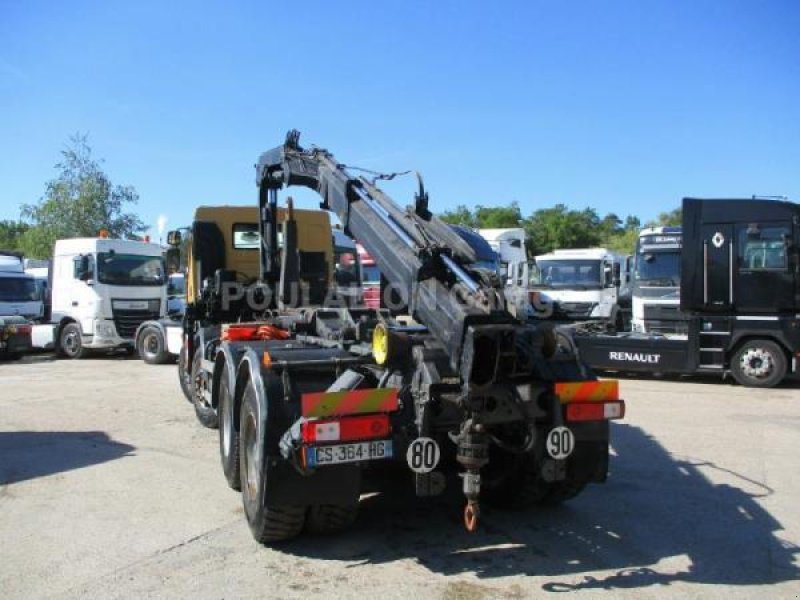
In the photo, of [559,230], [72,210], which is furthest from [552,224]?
[72,210]

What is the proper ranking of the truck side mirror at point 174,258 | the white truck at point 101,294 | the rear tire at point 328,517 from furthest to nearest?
the white truck at point 101,294 < the truck side mirror at point 174,258 < the rear tire at point 328,517

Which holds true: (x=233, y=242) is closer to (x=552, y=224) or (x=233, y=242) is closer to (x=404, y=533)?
(x=404, y=533)

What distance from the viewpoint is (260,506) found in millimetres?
4480

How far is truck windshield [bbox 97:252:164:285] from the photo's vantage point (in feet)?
56.6

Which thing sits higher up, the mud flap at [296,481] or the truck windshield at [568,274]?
the truck windshield at [568,274]

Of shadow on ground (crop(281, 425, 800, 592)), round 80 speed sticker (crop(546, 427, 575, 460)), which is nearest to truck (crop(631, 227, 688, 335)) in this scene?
shadow on ground (crop(281, 425, 800, 592))

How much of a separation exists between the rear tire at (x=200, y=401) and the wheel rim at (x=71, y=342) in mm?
10502

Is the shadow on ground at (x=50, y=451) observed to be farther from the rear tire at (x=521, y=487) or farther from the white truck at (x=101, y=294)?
the white truck at (x=101, y=294)

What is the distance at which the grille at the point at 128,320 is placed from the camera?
17438 millimetres

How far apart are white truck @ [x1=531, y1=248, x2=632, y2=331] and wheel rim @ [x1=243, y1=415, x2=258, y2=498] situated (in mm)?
14550

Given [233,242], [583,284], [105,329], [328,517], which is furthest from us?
[583,284]

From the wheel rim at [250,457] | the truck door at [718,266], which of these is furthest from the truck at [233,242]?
the truck door at [718,266]

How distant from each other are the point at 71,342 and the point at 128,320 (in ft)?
5.81

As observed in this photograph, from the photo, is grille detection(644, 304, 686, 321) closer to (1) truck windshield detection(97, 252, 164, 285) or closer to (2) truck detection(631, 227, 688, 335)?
(2) truck detection(631, 227, 688, 335)
